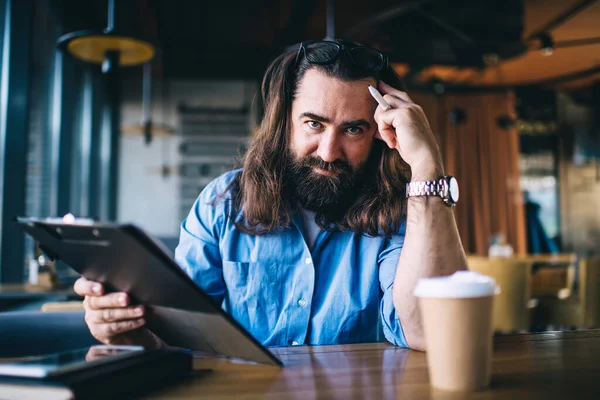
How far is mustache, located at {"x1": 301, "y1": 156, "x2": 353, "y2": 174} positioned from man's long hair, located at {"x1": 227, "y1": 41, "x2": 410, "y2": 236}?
0.10m

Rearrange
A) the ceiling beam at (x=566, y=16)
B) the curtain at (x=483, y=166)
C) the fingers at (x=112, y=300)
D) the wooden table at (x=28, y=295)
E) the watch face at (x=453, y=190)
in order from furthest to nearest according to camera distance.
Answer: the curtain at (x=483, y=166), the ceiling beam at (x=566, y=16), the wooden table at (x=28, y=295), the watch face at (x=453, y=190), the fingers at (x=112, y=300)

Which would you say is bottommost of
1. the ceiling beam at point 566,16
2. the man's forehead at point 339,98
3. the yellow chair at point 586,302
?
the yellow chair at point 586,302

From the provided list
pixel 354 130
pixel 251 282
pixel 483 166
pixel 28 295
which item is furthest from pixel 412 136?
pixel 483 166

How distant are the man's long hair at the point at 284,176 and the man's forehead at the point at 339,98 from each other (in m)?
0.03

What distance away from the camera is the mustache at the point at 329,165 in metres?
1.51

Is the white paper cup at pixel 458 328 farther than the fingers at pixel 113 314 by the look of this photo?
No

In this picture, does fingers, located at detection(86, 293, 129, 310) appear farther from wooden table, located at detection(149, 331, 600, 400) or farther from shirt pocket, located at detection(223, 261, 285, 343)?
shirt pocket, located at detection(223, 261, 285, 343)

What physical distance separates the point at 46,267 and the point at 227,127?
5.69 metres

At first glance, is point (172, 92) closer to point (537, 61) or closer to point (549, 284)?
point (537, 61)

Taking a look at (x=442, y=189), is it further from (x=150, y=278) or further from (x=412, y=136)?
(x=150, y=278)

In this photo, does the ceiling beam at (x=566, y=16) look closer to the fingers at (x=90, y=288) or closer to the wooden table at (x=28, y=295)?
the wooden table at (x=28, y=295)

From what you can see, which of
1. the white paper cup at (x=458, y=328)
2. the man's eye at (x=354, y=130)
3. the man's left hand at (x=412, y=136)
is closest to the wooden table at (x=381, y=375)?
the white paper cup at (x=458, y=328)

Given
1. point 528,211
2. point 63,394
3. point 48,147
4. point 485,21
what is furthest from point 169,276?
point 528,211

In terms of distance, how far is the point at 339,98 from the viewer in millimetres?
1501
